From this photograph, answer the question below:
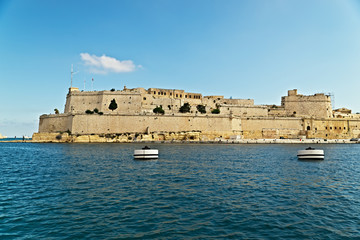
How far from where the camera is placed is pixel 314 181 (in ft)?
37.6

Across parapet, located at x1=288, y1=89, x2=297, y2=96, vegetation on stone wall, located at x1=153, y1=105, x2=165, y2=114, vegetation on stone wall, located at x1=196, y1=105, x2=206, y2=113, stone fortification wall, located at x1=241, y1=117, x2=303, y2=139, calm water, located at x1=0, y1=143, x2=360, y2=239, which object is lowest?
calm water, located at x1=0, y1=143, x2=360, y2=239

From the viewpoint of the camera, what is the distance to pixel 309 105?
186 feet

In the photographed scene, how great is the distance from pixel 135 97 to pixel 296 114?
36766 millimetres

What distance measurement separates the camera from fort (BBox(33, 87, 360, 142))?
153 ft

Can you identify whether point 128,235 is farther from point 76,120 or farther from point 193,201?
point 76,120

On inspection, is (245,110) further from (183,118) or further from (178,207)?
(178,207)

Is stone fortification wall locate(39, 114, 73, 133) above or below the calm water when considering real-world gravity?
above

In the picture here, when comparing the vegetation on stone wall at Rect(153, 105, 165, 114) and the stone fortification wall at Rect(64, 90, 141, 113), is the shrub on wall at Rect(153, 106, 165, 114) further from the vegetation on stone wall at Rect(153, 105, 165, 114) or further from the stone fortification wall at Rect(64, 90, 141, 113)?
the stone fortification wall at Rect(64, 90, 141, 113)

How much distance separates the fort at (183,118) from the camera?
153 feet

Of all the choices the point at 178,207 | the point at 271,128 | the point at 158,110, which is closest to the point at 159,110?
the point at 158,110

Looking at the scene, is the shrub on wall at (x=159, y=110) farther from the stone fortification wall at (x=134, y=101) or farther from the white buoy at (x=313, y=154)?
the white buoy at (x=313, y=154)

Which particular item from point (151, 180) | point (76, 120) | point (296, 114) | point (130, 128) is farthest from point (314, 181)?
point (296, 114)

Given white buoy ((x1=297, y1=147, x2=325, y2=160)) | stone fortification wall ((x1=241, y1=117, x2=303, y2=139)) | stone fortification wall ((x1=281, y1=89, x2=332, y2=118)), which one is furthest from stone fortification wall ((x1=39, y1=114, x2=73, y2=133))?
stone fortification wall ((x1=281, y1=89, x2=332, y2=118))

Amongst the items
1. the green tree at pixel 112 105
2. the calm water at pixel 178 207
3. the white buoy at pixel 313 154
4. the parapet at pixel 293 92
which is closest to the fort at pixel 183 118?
the green tree at pixel 112 105
